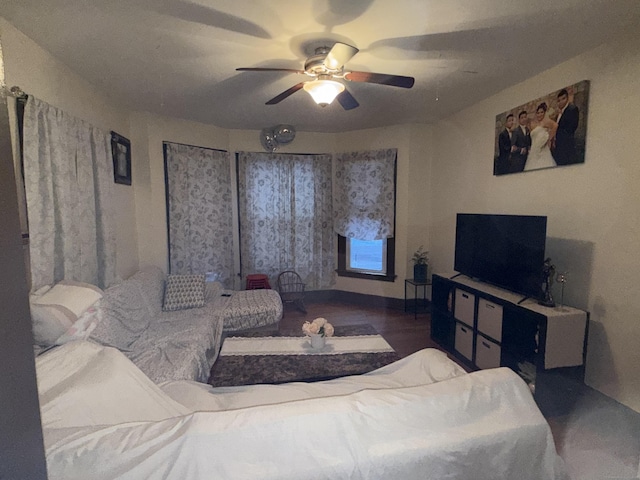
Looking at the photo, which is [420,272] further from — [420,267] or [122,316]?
[122,316]

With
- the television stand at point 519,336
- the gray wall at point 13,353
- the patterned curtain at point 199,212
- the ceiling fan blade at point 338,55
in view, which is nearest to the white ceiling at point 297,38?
the ceiling fan blade at point 338,55

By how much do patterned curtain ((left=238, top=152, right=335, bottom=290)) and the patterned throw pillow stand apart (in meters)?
1.10

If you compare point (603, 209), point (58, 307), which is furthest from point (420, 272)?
point (58, 307)

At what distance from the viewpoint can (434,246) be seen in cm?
401

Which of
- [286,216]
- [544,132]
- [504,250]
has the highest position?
[544,132]

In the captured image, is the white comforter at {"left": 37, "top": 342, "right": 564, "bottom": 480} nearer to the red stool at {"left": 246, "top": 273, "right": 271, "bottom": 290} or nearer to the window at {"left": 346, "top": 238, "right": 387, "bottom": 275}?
the red stool at {"left": 246, "top": 273, "right": 271, "bottom": 290}

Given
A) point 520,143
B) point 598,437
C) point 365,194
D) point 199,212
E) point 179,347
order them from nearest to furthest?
point 598,437
point 179,347
point 520,143
point 199,212
point 365,194

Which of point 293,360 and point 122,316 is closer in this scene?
point 293,360

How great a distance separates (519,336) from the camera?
90.4 inches

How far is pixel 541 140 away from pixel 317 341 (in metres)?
2.35

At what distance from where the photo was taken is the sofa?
6.07 ft

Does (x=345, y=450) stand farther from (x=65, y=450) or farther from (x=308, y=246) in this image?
(x=308, y=246)

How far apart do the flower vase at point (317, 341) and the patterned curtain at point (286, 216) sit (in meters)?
2.34

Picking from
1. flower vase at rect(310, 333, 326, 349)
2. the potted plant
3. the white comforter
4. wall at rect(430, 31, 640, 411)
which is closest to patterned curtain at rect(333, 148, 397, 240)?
the potted plant
